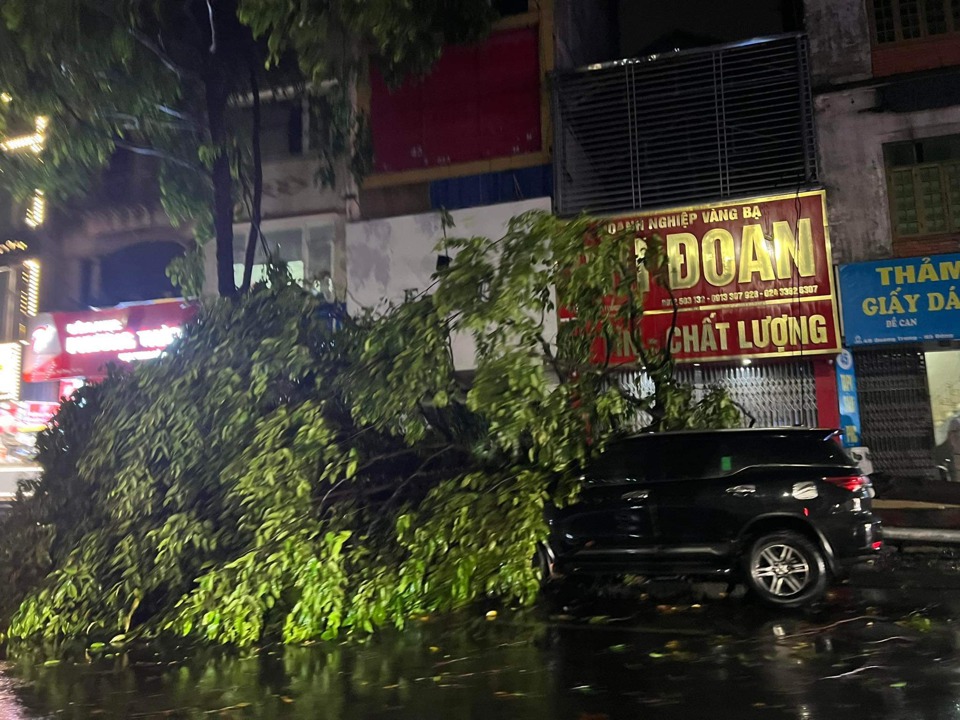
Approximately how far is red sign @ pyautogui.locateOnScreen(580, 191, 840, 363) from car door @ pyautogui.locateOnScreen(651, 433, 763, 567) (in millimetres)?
4346

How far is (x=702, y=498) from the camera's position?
7.01 metres

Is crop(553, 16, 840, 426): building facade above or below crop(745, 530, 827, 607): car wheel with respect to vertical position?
above

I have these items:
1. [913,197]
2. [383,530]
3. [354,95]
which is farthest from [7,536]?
[913,197]

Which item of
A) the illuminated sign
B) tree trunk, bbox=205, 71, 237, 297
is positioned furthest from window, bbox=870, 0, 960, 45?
the illuminated sign

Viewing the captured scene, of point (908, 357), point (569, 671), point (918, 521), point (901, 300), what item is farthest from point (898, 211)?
point (569, 671)

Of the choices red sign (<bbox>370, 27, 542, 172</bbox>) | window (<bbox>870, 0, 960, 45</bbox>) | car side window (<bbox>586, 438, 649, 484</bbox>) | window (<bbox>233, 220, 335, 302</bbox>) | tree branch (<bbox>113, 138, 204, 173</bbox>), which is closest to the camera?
car side window (<bbox>586, 438, 649, 484</bbox>)

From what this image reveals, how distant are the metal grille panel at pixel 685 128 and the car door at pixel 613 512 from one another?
650 cm

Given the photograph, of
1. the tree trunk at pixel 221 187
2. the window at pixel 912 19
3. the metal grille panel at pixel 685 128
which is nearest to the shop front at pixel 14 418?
the tree trunk at pixel 221 187

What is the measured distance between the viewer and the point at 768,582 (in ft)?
22.1

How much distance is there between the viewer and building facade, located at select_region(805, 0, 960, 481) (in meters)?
11.4

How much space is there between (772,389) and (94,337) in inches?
548

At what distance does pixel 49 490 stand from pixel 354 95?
9231mm

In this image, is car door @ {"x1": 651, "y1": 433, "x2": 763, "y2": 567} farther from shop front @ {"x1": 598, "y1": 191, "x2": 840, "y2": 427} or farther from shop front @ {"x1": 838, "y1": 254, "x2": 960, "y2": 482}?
shop front @ {"x1": 838, "y1": 254, "x2": 960, "y2": 482}

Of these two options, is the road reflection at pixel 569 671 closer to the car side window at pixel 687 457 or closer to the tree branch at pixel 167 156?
the car side window at pixel 687 457
